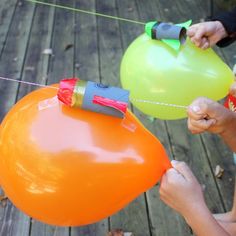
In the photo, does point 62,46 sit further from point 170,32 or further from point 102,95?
point 102,95

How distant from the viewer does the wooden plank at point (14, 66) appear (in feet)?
4.67

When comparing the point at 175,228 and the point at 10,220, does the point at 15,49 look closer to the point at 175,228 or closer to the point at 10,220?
the point at 10,220

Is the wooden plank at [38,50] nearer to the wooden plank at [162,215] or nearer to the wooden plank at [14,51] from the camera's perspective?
the wooden plank at [14,51]

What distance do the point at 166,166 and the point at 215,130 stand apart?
172 millimetres

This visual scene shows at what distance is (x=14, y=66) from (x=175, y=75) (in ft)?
4.05

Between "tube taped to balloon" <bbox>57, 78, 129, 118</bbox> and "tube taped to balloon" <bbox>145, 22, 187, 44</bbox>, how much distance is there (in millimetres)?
419

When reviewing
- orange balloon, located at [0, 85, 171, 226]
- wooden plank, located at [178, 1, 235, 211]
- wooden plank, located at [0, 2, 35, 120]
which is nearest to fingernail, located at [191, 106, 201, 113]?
orange balloon, located at [0, 85, 171, 226]

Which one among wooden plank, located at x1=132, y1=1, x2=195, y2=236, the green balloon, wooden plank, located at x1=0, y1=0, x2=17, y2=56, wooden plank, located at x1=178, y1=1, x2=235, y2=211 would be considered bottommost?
wooden plank, located at x1=0, y1=0, x2=17, y2=56

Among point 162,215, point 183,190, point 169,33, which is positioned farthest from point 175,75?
point 162,215

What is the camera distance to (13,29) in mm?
2555

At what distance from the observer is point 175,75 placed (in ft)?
4.15

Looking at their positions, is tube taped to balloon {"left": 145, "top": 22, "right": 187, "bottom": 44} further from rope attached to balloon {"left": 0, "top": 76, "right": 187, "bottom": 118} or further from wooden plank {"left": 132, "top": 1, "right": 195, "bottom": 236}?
wooden plank {"left": 132, "top": 1, "right": 195, "bottom": 236}

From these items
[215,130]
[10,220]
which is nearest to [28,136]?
[215,130]

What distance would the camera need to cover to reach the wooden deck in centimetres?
144
